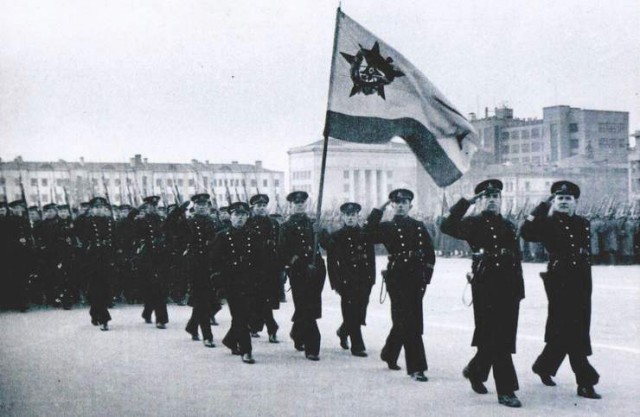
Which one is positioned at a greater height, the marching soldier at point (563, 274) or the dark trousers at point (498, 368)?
the marching soldier at point (563, 274)

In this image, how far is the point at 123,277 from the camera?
1573 centimetres

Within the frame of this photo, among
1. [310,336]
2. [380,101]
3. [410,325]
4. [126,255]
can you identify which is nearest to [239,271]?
[310,336]

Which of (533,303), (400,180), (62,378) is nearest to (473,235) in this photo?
(62,378)

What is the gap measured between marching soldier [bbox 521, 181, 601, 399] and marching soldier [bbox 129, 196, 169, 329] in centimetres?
662

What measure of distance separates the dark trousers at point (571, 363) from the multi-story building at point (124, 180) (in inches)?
209

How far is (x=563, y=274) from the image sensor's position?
24.8ft

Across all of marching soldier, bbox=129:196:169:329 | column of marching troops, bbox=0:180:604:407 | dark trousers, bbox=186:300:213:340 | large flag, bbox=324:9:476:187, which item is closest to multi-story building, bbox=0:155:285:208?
column of marching troops, bbox=0:180:604:407

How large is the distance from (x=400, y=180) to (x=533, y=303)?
77.4m

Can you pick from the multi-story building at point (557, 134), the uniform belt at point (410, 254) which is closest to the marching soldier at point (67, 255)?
the uniform belt at point (410, 254)

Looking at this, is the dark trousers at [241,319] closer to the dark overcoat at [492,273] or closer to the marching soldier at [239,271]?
the marching soldier at [239,271]

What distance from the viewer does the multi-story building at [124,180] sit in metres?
22.0

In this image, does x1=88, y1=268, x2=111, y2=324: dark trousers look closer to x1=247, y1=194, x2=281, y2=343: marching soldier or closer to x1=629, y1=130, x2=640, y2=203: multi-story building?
x1=247, y1=194, x2=281, y2=343: marching soldier

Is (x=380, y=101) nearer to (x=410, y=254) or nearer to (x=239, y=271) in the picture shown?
(x=410, y=254)

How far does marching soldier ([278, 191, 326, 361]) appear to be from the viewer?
972 centimetres
